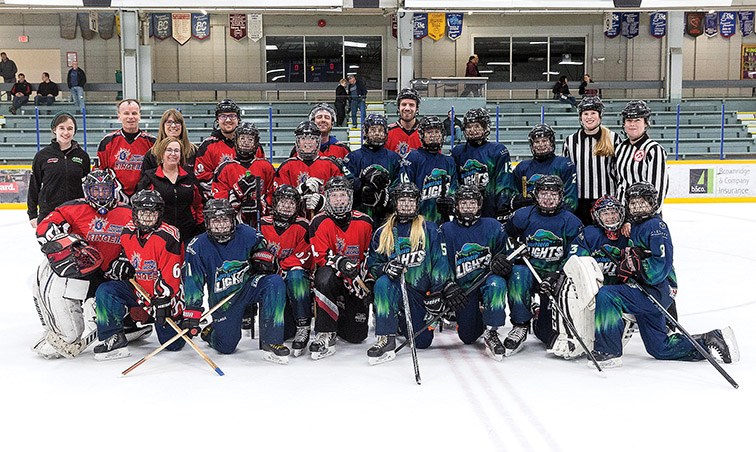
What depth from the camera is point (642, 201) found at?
3992 millimetres

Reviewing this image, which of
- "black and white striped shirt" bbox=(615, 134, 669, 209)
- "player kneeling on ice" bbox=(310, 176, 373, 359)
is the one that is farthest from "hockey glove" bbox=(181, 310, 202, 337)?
"black and white striped shirt" bbox=(615, 134, 669, 209)

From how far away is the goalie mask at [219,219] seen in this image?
4039 millimetres

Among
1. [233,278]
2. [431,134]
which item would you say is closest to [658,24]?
[431,134]

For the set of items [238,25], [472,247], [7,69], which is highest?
[238,25]

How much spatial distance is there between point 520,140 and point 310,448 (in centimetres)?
1142

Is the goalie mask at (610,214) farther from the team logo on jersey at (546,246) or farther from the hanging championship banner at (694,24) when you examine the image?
the hanging championship banner at (694,24)

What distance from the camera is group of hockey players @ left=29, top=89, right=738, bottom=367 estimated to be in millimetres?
4016

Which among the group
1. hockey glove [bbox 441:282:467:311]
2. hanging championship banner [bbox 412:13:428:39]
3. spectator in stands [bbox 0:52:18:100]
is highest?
hanging championship banner [bbox 412:13:428:39]

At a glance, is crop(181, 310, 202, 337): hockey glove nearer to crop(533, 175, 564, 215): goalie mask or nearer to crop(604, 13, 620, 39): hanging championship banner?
crop(533, 175, 564, 215): goalie mask

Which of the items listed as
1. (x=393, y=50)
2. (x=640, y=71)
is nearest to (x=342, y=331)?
(x=393, y=50)

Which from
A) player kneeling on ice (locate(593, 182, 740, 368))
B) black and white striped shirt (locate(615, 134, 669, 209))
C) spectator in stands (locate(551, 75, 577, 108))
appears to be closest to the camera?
player kneeling on ice (locate(593, 182, 740, 368))

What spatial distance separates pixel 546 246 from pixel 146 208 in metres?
2.10

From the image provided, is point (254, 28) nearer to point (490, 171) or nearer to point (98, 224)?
point (490, 171)

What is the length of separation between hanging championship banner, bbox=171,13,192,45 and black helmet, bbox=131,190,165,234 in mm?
14341
